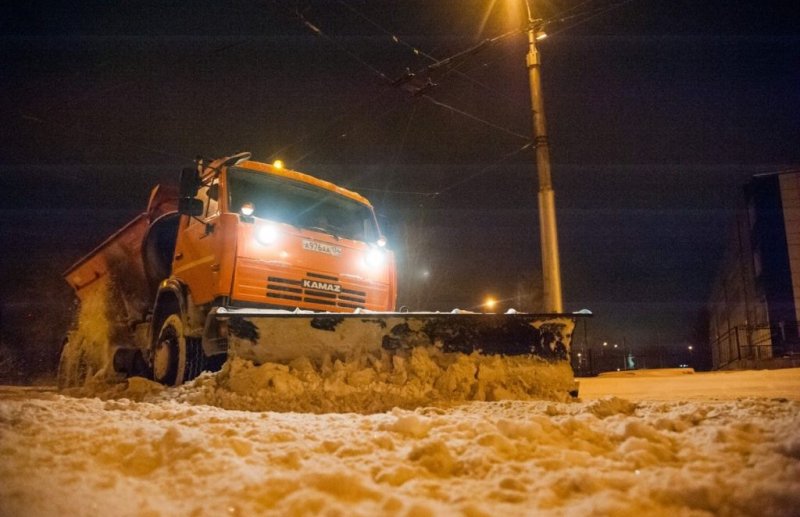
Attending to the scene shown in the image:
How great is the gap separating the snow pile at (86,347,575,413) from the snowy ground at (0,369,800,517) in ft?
4.09

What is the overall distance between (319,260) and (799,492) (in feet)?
16.3

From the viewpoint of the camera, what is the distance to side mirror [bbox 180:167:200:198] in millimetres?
5762

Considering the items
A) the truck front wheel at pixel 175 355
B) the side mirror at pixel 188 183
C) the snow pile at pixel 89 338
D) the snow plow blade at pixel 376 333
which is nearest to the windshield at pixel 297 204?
the side mirror at pixel 188 183

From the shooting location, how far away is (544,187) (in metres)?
9.65

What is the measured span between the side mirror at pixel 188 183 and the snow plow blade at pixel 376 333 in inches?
71.1

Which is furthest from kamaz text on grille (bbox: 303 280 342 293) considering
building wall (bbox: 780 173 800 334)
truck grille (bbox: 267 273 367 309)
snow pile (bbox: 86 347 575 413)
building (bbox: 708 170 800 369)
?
building wall (bbox: 780 173 800 334)

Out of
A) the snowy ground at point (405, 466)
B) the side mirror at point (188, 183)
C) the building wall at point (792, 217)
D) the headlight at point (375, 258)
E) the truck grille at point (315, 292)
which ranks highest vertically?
the building wall at point (792, 217)

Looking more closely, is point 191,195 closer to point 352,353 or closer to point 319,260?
point 319,260

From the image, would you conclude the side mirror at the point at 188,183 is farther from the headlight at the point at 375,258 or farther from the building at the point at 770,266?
the building at the point at 770,266

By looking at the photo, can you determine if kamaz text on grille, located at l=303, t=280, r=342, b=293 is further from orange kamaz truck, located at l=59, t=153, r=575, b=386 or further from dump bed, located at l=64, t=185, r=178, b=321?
dump bed, located at l=64, t=185, r=178, b=321

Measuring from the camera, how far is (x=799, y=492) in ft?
5.18

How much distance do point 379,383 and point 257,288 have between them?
1.94 m

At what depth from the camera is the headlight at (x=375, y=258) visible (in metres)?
6.54

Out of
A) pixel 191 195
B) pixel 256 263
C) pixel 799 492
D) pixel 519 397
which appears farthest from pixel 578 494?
pixel 191 195
